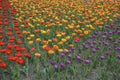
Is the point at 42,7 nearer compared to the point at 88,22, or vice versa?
the point at 88,22

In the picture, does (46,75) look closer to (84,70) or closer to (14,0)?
(84,70)

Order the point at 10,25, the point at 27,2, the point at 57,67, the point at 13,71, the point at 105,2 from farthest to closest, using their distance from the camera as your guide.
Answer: the point at 105,2
the point at 27,2
the point at 10,25
the point at 57,67
the point at 13,71

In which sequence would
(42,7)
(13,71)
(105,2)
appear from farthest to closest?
(105,2), (42,7), (13,71)

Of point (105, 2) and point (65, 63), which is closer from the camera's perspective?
point (65, 63)

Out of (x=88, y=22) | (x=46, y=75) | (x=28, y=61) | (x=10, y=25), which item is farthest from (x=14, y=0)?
(x=46, y=75)

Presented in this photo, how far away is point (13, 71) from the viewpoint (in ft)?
16.0

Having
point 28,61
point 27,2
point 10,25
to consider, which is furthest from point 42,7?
point 28,61

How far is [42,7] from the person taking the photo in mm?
9438

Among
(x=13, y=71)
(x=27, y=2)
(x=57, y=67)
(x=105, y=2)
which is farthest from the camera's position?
(x=105, y=2)

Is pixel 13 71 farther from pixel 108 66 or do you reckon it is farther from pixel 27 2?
pixel 27 2

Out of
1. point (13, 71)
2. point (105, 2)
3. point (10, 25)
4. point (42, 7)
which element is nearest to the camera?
point (13, 71)

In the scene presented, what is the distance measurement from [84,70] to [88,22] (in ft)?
9.35

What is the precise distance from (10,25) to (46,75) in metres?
3.12

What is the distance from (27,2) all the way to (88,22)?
11.4ft
